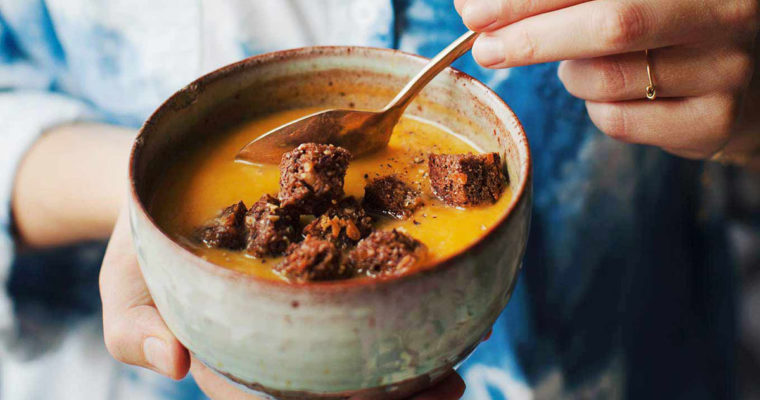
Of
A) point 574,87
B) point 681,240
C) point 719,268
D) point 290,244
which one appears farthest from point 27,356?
point 719,268

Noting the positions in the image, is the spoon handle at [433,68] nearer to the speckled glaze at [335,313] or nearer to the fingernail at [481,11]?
the fingernail at [481,11]

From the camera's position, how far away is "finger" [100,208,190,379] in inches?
40.9

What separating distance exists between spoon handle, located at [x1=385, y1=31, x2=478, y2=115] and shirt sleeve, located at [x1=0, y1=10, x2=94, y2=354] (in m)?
1.24

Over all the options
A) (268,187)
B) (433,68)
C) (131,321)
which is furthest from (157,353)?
(433,68)

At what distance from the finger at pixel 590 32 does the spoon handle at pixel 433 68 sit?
0.9 inches

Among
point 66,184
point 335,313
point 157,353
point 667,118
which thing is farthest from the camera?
point 66,184

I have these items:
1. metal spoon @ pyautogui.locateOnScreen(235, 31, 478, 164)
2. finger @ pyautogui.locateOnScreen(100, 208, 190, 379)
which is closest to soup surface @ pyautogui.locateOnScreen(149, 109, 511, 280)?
metal spoon @ pyautogui.locateOnScreen(235, 31, 478, 164)

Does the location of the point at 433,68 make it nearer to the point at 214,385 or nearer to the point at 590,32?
the point at 590,32

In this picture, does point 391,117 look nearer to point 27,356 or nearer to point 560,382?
point 560,382

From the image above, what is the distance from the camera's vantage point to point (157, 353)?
1041 mm

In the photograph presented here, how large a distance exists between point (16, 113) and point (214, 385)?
1.18 metres

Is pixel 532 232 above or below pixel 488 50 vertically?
below

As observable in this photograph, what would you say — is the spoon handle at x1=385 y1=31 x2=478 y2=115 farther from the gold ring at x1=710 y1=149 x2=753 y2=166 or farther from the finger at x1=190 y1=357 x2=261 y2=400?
the gold ring at x1=710 y1=149 x2=753 y2=166

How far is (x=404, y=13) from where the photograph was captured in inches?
68.6
